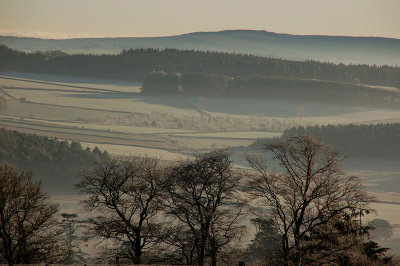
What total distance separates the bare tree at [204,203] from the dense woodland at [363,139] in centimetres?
7588

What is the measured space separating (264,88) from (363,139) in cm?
6595

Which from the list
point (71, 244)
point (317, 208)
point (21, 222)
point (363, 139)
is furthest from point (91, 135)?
point (317, 208)

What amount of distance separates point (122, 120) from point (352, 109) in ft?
186

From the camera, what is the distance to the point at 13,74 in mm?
177500

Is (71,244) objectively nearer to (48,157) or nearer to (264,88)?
(48,157)

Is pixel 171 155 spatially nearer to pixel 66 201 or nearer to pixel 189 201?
pixel 66 201

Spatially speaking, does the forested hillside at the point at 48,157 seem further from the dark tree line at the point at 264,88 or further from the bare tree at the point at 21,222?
the dark tree line at the point at 264,88

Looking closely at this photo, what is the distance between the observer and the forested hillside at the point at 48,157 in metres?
77.6

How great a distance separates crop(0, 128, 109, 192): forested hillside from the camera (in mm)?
77625

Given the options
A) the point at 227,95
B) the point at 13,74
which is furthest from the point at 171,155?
the point at 13,74

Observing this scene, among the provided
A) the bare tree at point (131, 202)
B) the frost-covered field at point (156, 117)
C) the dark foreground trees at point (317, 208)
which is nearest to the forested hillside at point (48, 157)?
the frost-covered field at point (156, 117)

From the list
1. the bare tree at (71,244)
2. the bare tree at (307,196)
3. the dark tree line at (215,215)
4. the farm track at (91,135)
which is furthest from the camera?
the farm track at (91,135)

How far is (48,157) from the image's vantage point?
272ft

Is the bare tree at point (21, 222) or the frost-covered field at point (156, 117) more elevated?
the bare tree at point (21, 222)
